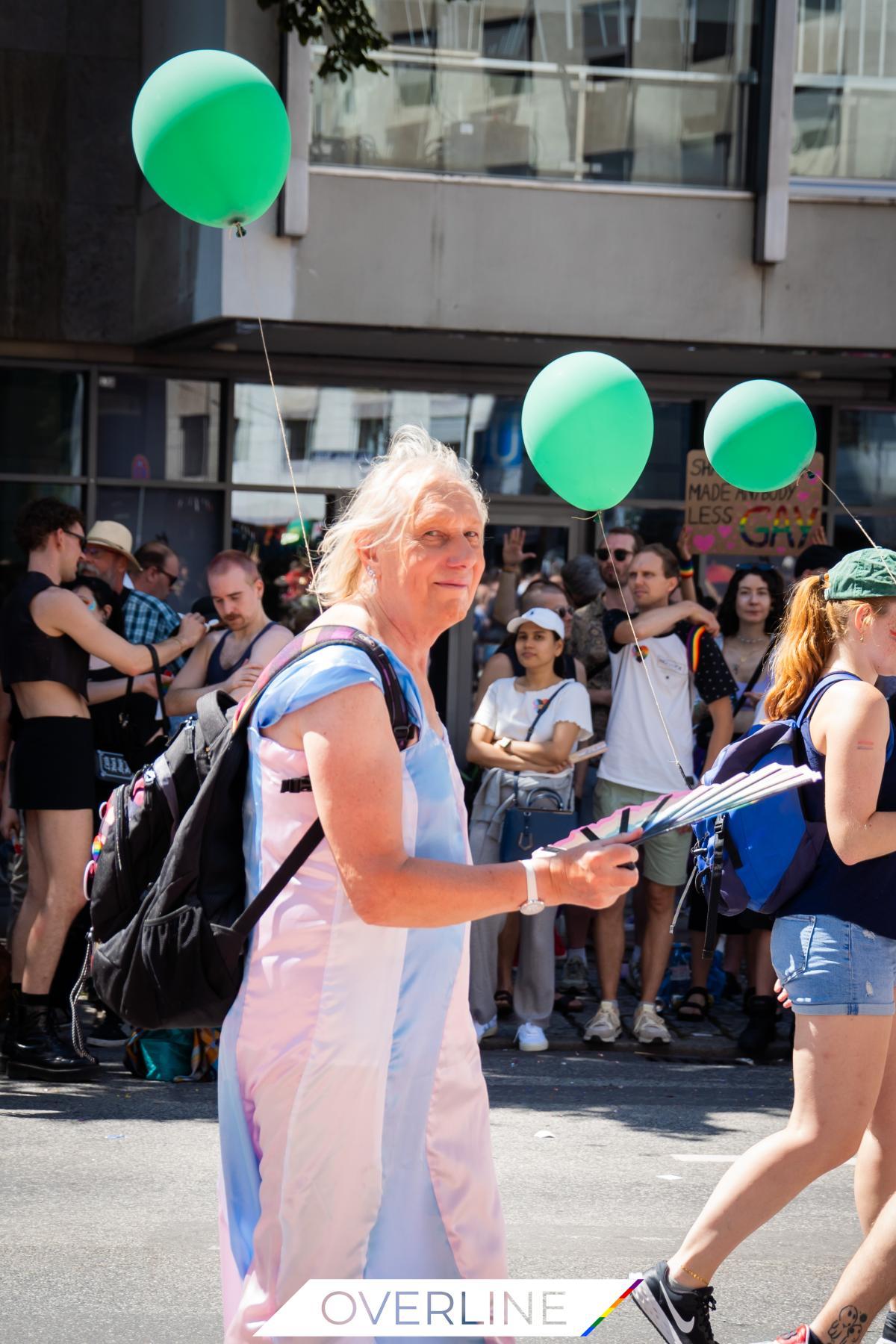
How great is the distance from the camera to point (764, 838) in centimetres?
391

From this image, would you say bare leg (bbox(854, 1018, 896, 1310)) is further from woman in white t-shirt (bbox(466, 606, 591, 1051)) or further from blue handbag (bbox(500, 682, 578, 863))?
blue handbag (bbox(500, 682, 578, 863))

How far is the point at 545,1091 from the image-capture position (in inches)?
272

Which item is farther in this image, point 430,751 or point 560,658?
point 560,658

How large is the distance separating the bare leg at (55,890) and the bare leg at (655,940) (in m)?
2.64

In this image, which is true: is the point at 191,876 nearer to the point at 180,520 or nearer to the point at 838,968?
the point at 838,968

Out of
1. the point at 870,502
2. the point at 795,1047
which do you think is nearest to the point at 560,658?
the point at 795,1047

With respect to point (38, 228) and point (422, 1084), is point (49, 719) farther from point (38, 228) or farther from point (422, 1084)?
point (38, 228)

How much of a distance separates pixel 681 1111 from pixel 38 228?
8.77 meters

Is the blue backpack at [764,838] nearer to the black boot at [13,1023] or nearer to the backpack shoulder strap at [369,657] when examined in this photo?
the backpack shoulder strap at [369,657]

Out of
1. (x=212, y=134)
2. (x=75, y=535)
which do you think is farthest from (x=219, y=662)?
(x=212, y=134)

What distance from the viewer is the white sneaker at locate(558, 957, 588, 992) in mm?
8695

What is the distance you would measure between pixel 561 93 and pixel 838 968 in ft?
29.6

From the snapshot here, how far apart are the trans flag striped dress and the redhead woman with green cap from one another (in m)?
1.18

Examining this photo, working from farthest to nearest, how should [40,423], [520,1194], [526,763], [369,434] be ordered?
1. [369,434]
2. [40,423]
3. [526,763]
4. [520,1194]
